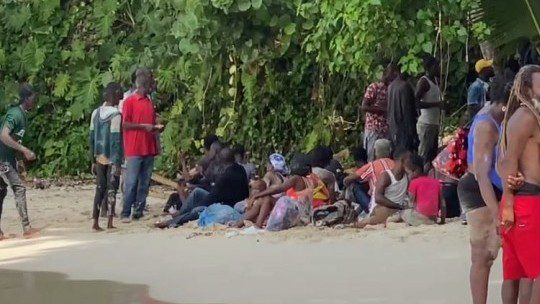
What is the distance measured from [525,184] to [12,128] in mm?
7150

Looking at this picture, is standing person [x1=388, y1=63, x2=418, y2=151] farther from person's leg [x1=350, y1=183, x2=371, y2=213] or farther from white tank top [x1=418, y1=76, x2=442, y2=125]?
person's leg [x1=350, y1=183, x2=371, y2=213]

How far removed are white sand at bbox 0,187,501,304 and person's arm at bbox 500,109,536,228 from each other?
1775 millimetres

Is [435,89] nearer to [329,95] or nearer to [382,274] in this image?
[329,95]

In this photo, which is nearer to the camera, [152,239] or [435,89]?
[152,239]

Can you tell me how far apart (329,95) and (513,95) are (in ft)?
33.8

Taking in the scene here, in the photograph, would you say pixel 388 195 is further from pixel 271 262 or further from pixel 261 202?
pixel 271 262

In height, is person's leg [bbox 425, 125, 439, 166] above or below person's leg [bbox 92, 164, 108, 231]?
above

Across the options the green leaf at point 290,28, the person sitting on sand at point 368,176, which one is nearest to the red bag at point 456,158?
the person sitting on sand at point 368,176

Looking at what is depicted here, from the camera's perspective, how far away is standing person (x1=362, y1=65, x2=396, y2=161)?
14258 millimetres

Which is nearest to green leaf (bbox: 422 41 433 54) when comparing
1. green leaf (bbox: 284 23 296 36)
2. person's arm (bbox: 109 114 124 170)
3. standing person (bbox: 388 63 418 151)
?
standing person (bbox: 388 63 418 151)

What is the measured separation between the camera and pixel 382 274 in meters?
9.55

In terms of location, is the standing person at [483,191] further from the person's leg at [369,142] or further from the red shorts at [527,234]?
the person's leg at [369,142]

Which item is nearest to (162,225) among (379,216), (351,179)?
(351,179)

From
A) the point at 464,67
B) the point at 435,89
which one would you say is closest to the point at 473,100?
the point at 435,89
